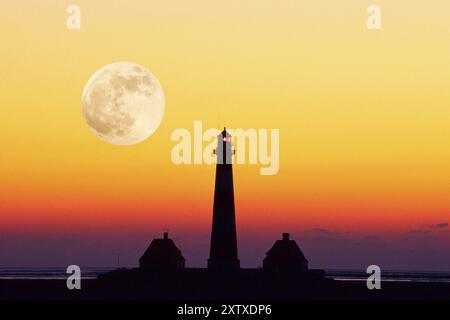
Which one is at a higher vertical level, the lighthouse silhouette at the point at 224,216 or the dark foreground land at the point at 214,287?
the lighthouse silhouette at the point at 224,216

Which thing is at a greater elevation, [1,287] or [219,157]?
[219,157]

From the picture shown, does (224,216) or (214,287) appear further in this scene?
(214,287)

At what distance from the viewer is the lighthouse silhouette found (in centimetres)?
6731

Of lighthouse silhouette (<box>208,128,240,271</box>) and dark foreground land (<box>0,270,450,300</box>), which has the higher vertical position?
lighthouse silhouette (<box>208,128,240,271</box>)

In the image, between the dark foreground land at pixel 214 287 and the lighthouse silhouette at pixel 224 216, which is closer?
the lighthouse silhouette at pixel 224 216

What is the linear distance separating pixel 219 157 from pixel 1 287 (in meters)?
58.1

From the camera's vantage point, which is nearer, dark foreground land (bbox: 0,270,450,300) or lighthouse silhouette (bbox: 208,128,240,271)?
lighthouse silhouette (bbox: 208,128,240,271)

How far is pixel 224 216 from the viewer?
67.4 meters

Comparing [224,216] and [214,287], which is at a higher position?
[224,216]

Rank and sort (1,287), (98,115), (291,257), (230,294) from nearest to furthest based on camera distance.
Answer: (98,115) → (230,294) → (291,257) → (1,287)

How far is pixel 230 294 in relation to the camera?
7369 cm

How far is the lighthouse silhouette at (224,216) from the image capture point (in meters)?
67.3
